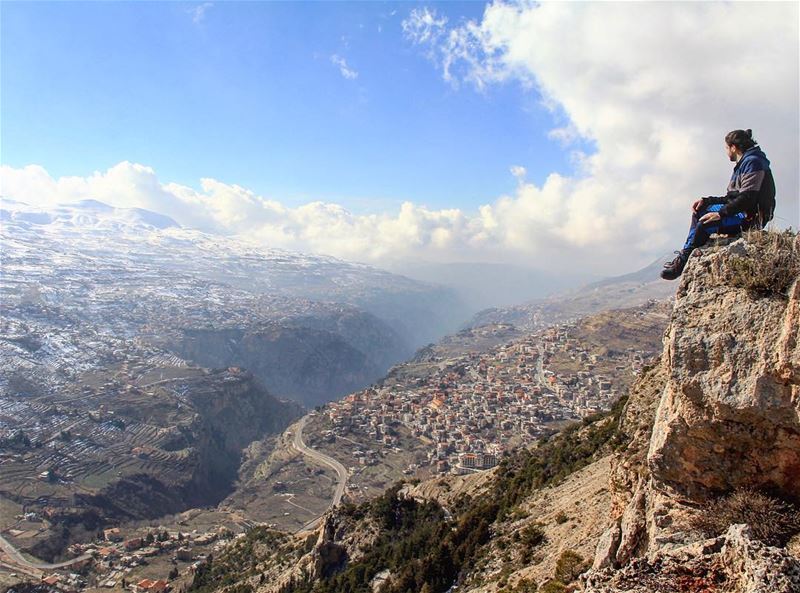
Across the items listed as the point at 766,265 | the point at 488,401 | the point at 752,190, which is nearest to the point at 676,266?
the point at 752,190

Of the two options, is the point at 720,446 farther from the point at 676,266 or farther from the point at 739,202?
the point at 739,202

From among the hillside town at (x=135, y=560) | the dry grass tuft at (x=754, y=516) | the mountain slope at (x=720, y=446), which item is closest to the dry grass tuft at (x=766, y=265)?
the mountain slope at (x=720, y=446)

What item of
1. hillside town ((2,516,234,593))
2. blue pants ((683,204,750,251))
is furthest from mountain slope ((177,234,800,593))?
hillside town ((2,516,234,593))

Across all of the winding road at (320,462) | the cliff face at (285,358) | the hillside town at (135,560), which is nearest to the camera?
the hillside town at (135,560)

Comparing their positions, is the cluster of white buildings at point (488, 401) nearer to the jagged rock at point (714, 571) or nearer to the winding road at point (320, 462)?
the winding road at point (320, 462)

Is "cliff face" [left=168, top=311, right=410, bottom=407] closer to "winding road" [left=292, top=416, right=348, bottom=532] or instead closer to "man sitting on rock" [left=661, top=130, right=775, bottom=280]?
"winding road" [left=292, top=416, right=348, bottom=532]

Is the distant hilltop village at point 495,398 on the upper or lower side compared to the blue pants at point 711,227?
lower
